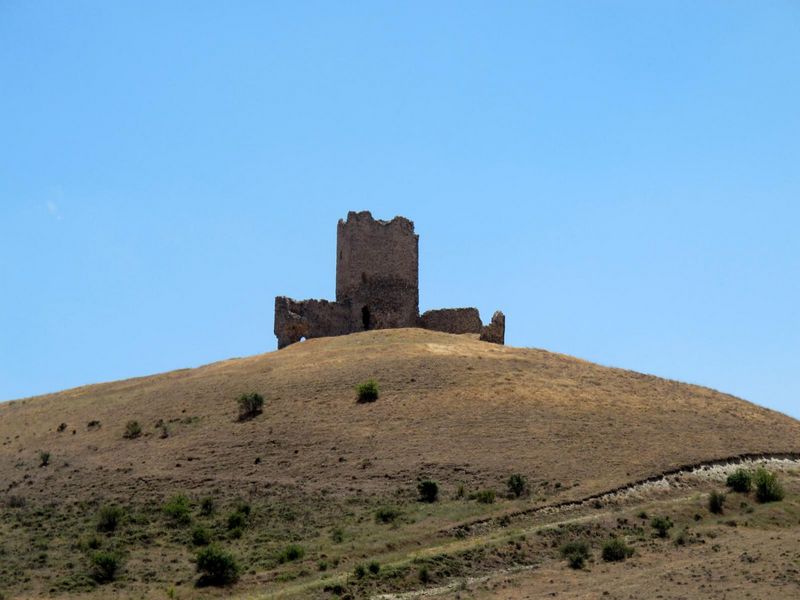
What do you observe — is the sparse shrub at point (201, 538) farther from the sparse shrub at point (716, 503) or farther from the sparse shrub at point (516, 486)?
the sparse shrub at point (716, 503)

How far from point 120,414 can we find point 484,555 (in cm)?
2297

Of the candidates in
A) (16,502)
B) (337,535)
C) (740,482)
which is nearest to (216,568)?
(337,535)

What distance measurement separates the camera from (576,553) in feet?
101

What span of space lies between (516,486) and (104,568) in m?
12.0

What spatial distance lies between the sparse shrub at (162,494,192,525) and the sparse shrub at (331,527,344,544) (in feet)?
16.3

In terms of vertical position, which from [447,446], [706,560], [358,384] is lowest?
→ [706,560]

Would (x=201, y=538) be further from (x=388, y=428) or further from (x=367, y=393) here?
(x=367, y=393)

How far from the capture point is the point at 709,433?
138 ft

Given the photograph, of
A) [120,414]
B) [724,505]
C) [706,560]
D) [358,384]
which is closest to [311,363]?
[358,384]

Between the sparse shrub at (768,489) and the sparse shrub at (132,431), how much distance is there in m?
22.8

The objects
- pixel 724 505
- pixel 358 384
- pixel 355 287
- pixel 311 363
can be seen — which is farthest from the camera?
pixel 355 287

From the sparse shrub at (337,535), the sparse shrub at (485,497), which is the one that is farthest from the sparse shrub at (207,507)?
the sparse shrub at (485,497)

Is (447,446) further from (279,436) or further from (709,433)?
(709,433)

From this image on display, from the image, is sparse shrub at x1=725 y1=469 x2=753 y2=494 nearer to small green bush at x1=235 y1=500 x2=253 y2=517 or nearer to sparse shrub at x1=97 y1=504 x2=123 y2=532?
small green bush at x1=235 y1=500 x2=253 y2=517
